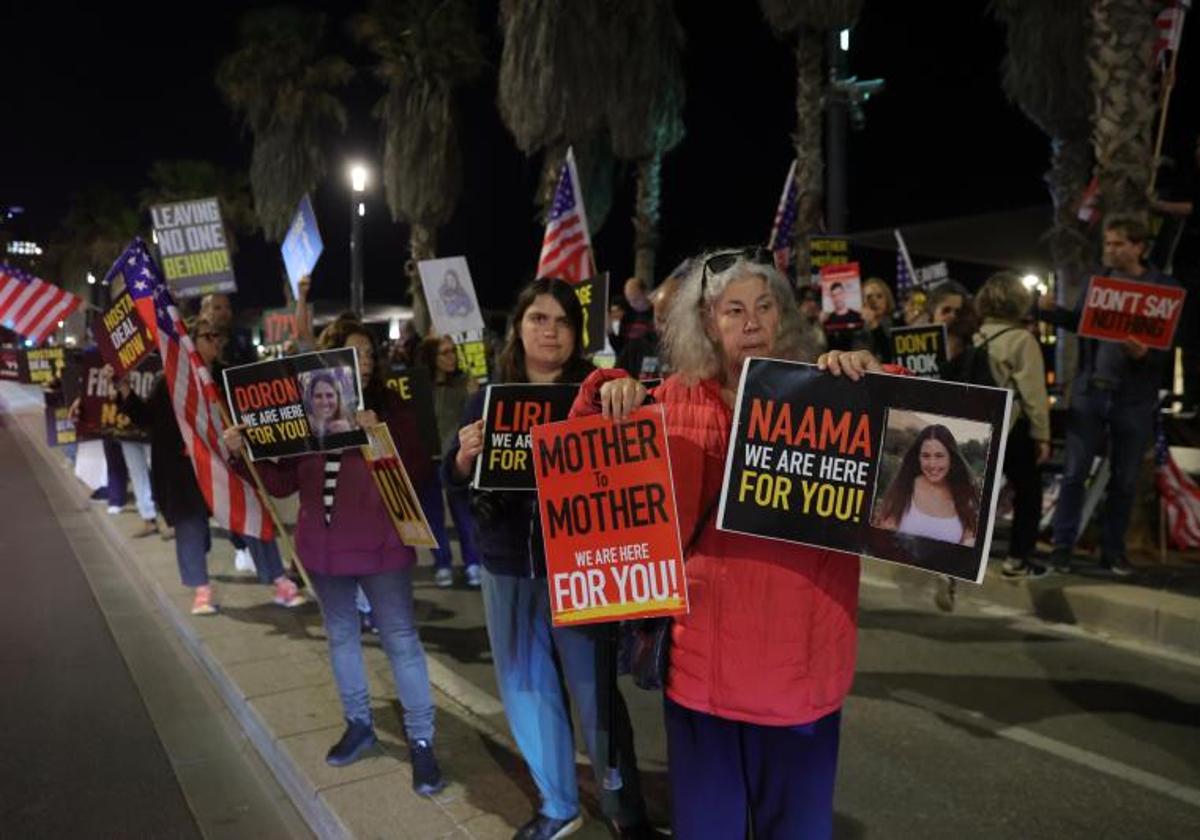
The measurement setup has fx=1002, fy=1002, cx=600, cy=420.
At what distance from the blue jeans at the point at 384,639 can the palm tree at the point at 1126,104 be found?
7214 millimetres

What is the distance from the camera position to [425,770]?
3.85 metres

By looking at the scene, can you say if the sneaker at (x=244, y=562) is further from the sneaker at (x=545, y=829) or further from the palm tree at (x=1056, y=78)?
the palm tree at (x=1056, y=78)

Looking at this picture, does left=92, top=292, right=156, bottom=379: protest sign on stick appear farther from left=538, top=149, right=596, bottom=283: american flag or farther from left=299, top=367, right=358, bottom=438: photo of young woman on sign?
left=299, top=367, right=358, bottom=438: photo of young woman on sign

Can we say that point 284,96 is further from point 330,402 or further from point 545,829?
point 545,829

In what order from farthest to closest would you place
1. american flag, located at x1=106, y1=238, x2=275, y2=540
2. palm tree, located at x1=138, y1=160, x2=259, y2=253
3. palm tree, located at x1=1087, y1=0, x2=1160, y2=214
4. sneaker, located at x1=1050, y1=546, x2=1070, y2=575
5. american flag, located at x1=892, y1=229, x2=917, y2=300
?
palm tree, located at x1=138, y1=160, x2=259, y2=253 → american flag, located at x1=892, y1=229, x2=917, y2=300 → palm tree, located at x1=1087, y1=0, x2=1160, y2=214 → sneaker, located at x1=1050, y1=546, x2=1070, y2=575 → american flag, located at x1=106, y1=238, x2=275, y2=540

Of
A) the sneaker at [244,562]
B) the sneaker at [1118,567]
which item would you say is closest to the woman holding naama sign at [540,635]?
the sneaker at [1118,567]

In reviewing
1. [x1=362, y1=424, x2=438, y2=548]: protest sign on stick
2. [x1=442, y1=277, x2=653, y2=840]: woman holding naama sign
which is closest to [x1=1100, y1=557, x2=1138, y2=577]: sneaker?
[x1=442, y1=277, x2=653, y2=840]: woman holding naama sign

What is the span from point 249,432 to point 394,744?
1.49 meters

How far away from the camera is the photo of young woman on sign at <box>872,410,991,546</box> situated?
2186 millimetres

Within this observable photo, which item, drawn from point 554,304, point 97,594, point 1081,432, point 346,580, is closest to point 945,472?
point 554,304

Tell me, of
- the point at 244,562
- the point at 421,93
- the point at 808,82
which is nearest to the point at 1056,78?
the point at 808,82

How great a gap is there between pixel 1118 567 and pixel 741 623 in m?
5.83

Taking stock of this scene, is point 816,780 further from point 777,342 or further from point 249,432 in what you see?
point 249,432

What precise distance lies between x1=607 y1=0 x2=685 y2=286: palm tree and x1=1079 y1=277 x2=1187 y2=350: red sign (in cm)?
1287
